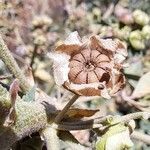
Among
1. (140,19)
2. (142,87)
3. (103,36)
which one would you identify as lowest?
(142,87)

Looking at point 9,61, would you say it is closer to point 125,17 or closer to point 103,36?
point 103,36

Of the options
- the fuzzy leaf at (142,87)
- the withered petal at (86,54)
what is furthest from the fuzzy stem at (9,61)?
the fuzzy leaf at (142,87)

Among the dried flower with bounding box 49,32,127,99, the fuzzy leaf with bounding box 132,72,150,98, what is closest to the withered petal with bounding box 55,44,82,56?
the dried flower with bounding box 49,32,127,99

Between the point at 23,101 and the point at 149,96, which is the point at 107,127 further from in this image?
the point at 149,96

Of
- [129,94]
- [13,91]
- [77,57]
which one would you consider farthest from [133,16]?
[13,91]

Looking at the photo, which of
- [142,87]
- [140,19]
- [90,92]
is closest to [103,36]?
[142,87]

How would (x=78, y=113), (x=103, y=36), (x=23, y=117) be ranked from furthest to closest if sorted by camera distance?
(x=103, y=36) < (x=78, y=113) < (x=23, y=117)

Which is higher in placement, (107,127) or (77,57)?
(77,57)

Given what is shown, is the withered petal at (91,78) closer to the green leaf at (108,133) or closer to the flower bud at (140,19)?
the green leaf at (108,133)
